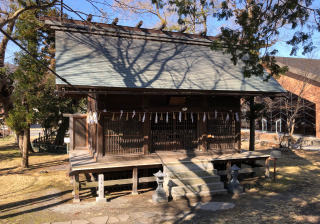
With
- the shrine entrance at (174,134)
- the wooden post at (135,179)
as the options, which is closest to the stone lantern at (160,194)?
the wooden post at (135,179)

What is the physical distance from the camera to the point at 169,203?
8.09 metres

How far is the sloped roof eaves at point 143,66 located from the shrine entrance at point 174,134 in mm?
1641

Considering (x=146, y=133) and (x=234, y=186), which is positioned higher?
(x=146, y=133)

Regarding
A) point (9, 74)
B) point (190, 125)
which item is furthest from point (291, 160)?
point (9, 74)

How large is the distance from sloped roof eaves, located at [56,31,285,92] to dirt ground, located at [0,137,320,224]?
399 centimetres

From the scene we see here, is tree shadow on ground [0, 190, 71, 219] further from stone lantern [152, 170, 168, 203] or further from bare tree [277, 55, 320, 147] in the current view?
bare tree [277, 55, 320, 147]

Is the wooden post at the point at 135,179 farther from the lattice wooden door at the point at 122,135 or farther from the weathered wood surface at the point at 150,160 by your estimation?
the lattice wooden door at the point at 122,135

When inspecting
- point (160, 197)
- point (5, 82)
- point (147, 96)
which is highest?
point (5, 82)

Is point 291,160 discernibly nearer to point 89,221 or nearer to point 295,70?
point 295,70

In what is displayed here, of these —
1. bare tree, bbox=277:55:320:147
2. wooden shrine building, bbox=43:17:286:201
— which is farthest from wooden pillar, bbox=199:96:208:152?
bare tree, bbox=277:55:320:147

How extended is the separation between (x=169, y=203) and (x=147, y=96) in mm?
4060

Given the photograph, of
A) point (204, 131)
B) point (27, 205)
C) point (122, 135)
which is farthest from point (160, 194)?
point (27, 205)

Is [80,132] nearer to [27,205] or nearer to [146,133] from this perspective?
[146,133]

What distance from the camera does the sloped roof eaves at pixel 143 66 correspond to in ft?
30.4
